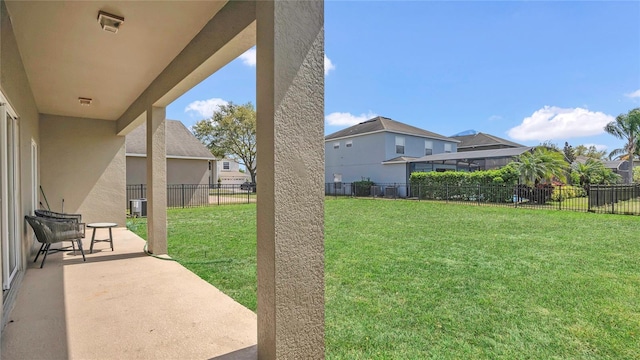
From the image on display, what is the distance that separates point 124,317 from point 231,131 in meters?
28.2

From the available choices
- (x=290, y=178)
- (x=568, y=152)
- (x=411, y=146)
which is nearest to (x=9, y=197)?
(x=290, y=178)

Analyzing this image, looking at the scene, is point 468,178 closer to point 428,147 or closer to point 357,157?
point 428,147

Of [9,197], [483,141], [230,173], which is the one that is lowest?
[9,197]

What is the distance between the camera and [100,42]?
144 inches

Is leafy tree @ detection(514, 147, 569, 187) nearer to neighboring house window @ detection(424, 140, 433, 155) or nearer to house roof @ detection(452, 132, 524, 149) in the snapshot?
neighboring house window @ detection(424, 140, 433, 155)

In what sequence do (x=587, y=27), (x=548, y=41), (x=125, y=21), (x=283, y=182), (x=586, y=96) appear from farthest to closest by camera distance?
1. (x=586, y=96)
2. (x=548, y=41)
3. (x=587, y=27)
4. (x=125, y=21)
5. (x=283, y=182)

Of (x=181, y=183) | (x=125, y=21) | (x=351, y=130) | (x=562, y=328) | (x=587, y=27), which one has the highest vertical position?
(x=587, y=27)

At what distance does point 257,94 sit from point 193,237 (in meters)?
6.24

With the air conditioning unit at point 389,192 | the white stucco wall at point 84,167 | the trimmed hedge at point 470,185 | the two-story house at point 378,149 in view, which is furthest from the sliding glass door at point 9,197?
the two-story house at point 378,149

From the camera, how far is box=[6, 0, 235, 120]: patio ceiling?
292 centimetres

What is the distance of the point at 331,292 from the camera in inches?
149

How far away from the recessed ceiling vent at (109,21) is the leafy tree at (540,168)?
17.4 metres

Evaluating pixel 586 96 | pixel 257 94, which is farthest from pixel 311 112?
pixel 586 96

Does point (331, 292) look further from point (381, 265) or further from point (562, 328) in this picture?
point (562, 328)
